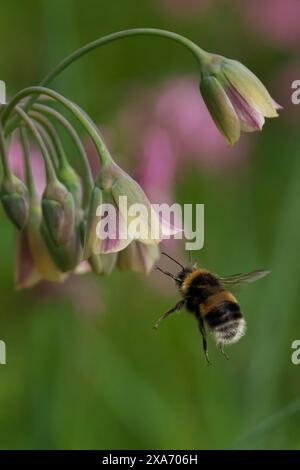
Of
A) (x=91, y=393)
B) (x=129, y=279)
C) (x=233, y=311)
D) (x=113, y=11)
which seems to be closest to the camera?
(x=233, y=311)

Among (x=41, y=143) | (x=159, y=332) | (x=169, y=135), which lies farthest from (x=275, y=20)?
(x=41, y=143)

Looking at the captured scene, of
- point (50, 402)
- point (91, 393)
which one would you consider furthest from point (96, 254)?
point (91, 393)

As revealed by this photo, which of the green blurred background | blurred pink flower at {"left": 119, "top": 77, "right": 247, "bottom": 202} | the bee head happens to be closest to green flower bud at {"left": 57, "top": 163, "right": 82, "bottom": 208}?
the bee head

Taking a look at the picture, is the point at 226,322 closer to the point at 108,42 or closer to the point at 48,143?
the point at 48,143

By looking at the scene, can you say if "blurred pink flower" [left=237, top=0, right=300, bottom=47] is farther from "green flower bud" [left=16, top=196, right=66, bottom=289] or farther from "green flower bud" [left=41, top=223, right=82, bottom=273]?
"green flower bud" [left=41, top=223, right=82, bottom=273]

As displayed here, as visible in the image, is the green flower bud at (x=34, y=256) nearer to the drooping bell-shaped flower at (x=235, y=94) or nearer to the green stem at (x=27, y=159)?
the green stem at (x=27, y=159)

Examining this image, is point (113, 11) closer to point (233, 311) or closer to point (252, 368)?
point (252, 368)
